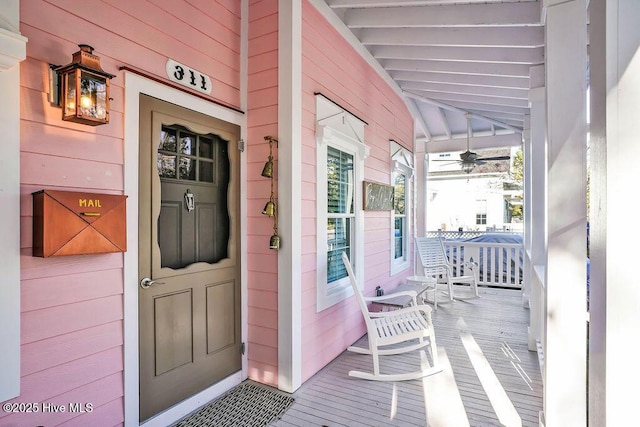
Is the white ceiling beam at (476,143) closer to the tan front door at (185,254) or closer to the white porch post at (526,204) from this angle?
the white porch post at (526,204)

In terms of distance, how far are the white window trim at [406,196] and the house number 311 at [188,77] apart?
10.4 ft

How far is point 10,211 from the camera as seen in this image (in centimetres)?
155

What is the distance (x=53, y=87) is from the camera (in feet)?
5.62

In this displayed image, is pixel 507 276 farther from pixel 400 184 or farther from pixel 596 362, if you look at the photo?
pixel 596 362

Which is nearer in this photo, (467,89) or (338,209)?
(338,209)

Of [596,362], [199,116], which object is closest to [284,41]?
[199,116]

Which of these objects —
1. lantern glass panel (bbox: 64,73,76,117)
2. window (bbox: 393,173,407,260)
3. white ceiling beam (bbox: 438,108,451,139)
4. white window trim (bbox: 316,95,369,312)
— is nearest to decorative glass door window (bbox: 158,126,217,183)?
lantern glass panel (bbox: 64,73,76,117)

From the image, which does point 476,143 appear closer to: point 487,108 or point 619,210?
point 487,108

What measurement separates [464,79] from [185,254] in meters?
4.13

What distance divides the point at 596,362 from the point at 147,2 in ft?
9.22

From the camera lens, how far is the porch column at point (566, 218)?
187cm

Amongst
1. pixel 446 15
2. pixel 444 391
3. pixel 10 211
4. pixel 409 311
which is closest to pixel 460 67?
pixel 446 15

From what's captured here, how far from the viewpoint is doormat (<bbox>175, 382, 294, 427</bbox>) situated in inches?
90.7

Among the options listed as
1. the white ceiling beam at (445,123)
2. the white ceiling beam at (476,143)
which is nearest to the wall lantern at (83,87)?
the white ceiling beam at (445,123)
